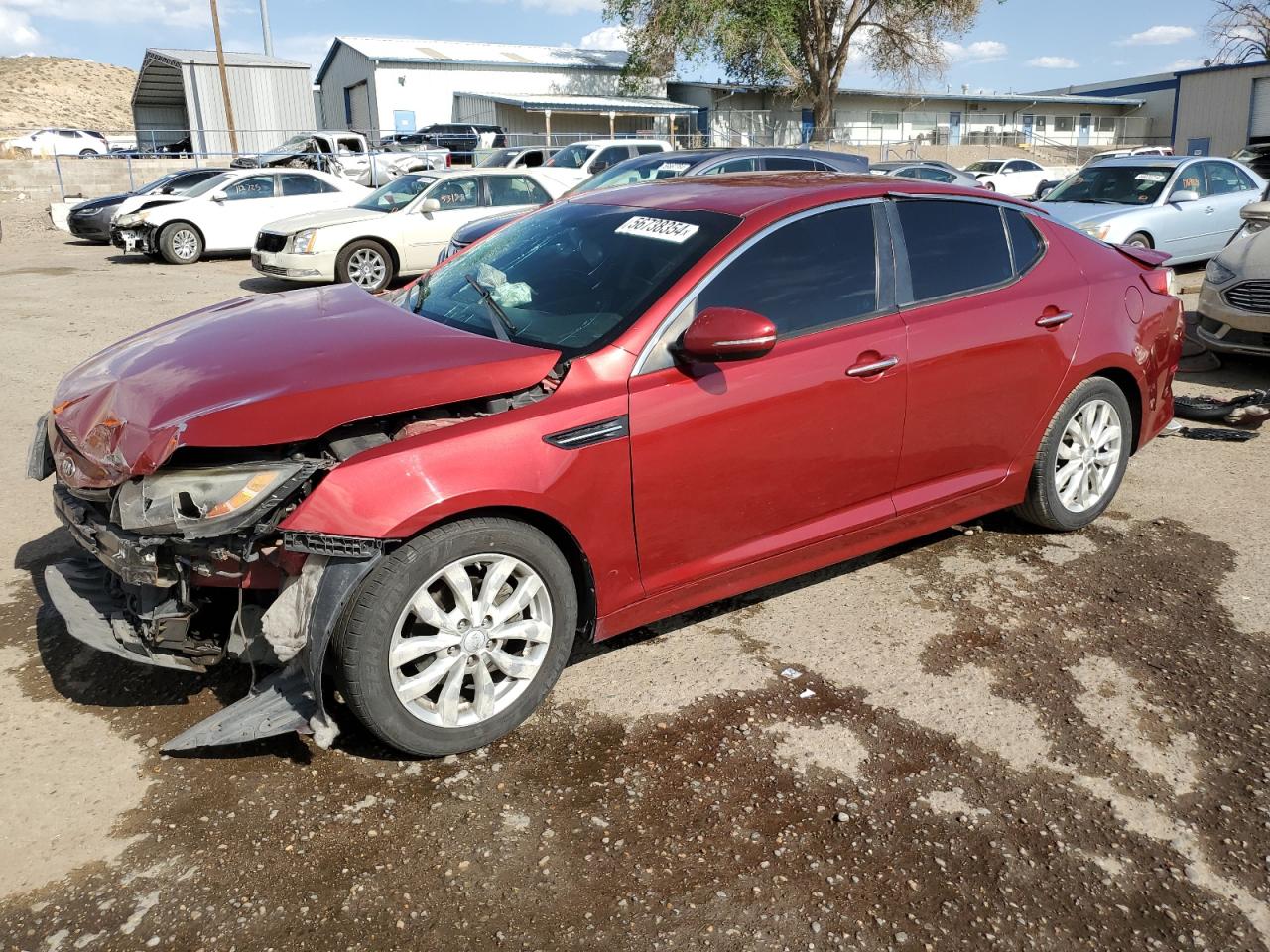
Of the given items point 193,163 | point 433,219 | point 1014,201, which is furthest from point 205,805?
point 193,163

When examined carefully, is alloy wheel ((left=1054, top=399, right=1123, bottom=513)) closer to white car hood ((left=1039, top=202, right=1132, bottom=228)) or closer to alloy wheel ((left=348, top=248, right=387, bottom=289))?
white car hood ((left=1039, top=202, right=1132, bottom=228))

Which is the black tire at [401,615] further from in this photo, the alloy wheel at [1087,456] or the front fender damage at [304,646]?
the alloy wheel at [1087,456]

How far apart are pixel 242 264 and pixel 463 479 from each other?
15342 mm

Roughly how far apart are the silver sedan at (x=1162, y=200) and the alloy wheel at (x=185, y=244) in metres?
13.1

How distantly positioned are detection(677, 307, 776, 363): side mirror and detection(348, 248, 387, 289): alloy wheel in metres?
10.7

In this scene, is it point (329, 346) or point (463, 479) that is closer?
point (463, 479)

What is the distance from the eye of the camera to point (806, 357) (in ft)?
12.0

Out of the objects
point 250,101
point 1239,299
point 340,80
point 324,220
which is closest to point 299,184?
point 324,220

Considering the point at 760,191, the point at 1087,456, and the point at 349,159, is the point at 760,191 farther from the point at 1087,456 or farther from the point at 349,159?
the point at 349,159

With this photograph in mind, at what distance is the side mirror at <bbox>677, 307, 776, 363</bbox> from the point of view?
3281mm

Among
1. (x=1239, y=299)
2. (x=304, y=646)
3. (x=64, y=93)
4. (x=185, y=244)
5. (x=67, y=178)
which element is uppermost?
(x=64, y=93)

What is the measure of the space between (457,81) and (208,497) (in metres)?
44.7

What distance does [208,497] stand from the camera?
2912 mm

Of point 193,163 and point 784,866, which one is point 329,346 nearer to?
point 784,866
